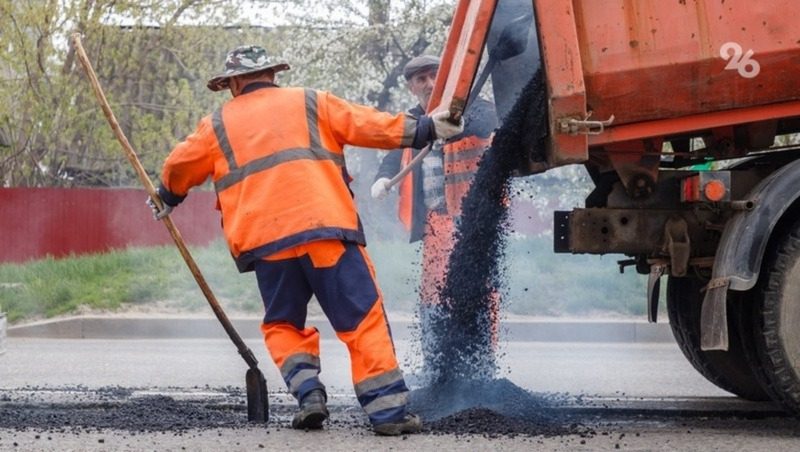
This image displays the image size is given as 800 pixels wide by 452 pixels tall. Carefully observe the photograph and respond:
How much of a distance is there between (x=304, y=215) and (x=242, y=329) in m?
6.44

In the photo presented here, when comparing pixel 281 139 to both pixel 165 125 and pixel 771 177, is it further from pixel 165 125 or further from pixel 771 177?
pixel 165 125

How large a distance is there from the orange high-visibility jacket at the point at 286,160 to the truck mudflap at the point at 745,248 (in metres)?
1.29

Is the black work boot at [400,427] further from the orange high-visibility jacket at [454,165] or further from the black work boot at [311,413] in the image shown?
the orange high-visibility jacket at [454,165]

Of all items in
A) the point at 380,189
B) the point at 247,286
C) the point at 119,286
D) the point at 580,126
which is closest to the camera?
the point at 580,126

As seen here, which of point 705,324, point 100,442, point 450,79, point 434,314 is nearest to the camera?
point 100,442

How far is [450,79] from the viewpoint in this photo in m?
5.86

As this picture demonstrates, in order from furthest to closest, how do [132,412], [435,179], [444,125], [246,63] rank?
1. [435,179]
2. [132,412]
3. [246,63]
4. [444,125]

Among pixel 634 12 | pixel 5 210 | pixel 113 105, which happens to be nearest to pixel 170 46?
pixel 113 105

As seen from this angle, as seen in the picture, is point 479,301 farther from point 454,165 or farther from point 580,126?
point 580,126

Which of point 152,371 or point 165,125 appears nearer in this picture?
point 152,371

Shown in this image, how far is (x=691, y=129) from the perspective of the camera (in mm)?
5430

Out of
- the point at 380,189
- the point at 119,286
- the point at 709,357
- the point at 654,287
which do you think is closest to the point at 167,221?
the point at 380,189

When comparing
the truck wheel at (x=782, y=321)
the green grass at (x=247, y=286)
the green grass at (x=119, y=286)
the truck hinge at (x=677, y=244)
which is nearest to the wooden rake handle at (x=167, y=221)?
the truck hinge at (x=677, y=244)

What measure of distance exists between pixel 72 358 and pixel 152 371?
4.01ft
